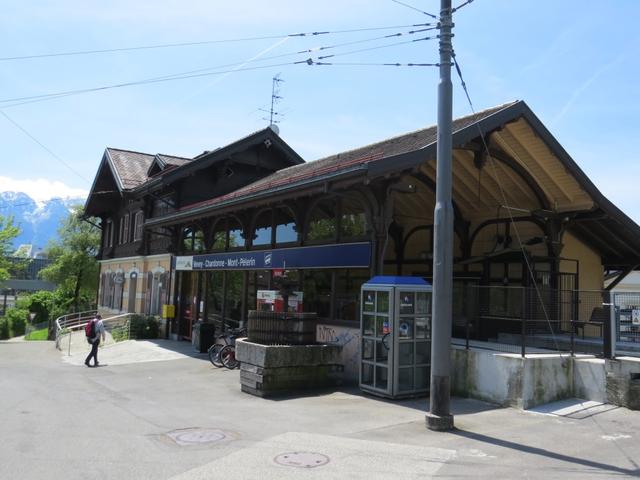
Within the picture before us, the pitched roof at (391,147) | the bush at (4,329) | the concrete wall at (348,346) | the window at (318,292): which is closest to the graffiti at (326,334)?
the concrete wall at (348,346)

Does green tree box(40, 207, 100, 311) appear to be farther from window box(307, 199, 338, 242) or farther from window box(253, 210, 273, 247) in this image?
window box(307, 199, 338, 242)

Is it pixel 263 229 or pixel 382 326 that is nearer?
pixel 382 326

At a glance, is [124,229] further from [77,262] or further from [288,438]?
[288,438]

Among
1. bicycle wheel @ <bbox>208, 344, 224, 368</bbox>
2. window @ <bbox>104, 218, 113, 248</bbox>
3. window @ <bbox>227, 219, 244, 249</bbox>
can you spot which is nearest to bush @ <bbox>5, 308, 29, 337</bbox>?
window @ <bbox>104, 218, 113, 248</bbox>

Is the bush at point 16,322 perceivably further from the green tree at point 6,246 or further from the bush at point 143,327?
the bush at point 143,327

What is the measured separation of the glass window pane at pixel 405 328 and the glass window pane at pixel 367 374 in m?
1.00

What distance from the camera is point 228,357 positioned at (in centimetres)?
1495

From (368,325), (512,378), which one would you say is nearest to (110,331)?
(368,325)

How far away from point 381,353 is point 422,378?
2.91 feet

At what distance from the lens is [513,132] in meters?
12.9

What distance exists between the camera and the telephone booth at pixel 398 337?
10.3 meters

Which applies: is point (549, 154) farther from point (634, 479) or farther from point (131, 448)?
point (131, 448)

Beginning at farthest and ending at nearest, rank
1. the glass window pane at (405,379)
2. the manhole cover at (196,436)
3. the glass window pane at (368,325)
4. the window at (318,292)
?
the window at (318,292) → the glass window pane at (368,325) → the glass window pane at (405,379) → the manhole cover at (196,436)

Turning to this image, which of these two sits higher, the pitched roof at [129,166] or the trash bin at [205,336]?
the pitched roof at [129,166]
